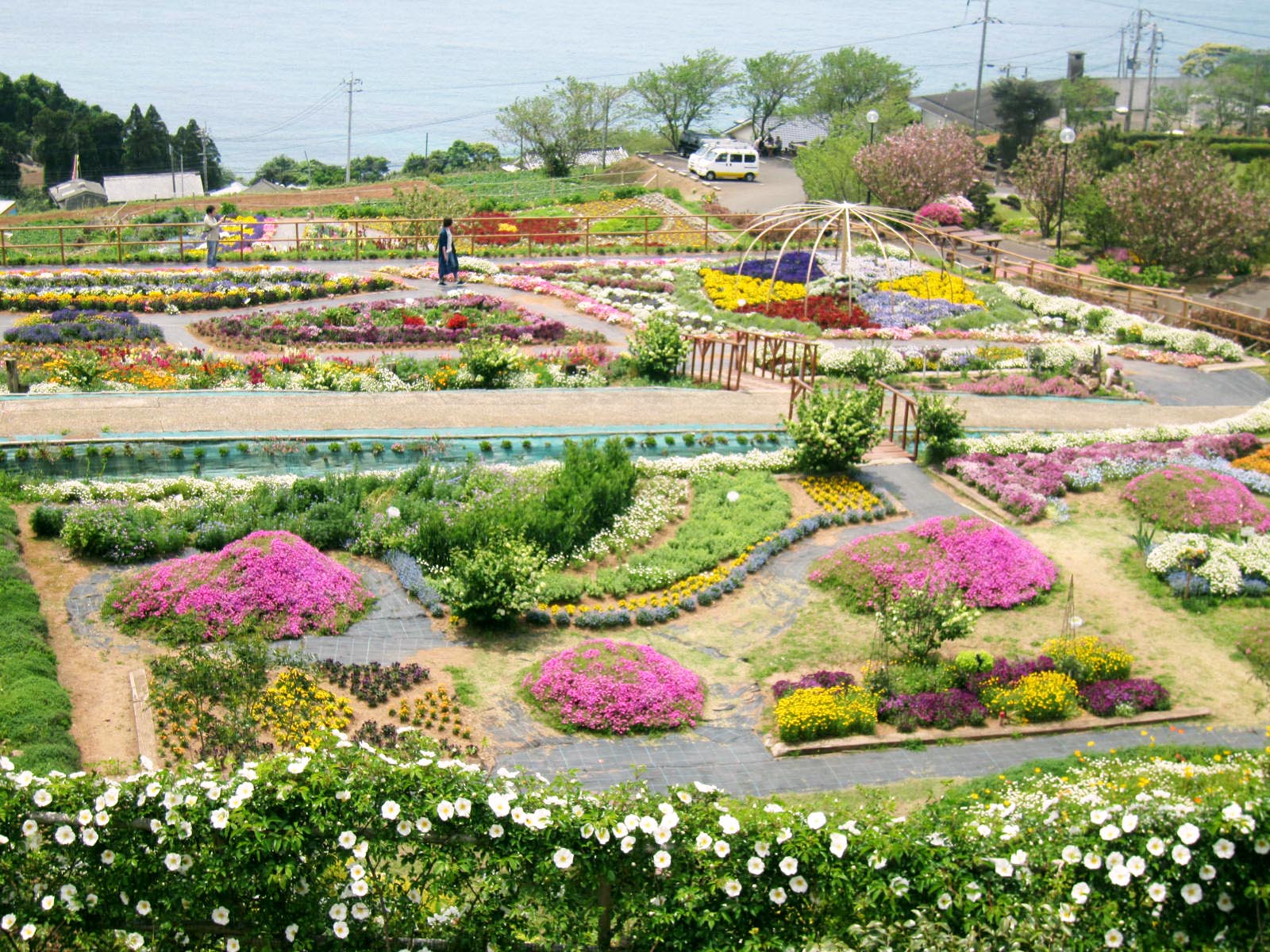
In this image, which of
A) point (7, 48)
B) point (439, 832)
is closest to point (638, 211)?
point (439, 832)

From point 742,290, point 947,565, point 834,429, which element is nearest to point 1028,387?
point 834,429

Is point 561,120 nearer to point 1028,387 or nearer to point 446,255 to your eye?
point 446,255

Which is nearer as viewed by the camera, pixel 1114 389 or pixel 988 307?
pixel 1114 389

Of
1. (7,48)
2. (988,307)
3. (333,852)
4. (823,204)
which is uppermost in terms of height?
(7,48)

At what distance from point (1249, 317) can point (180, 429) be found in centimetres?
2210

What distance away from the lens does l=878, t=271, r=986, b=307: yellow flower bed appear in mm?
30859

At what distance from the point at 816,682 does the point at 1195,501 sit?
23.7ft

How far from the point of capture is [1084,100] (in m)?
75.3

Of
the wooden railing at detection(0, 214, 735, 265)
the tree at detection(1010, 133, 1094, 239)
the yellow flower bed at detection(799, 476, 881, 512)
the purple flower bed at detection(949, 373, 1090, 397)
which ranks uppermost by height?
the tree at detection(1010, 133, 1094, 239)

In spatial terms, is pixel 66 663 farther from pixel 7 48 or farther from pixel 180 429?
pixel 7 48

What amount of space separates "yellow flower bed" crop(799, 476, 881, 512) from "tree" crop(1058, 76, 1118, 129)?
185ft

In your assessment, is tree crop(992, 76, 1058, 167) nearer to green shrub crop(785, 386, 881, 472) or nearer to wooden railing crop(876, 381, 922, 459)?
wooden railing crop(876, 381, 922, 459)

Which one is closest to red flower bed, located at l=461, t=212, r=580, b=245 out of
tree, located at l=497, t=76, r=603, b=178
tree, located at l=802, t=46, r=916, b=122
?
tree, located at l=497, t=76, r=603, b=178

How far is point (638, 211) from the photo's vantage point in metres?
49.4
